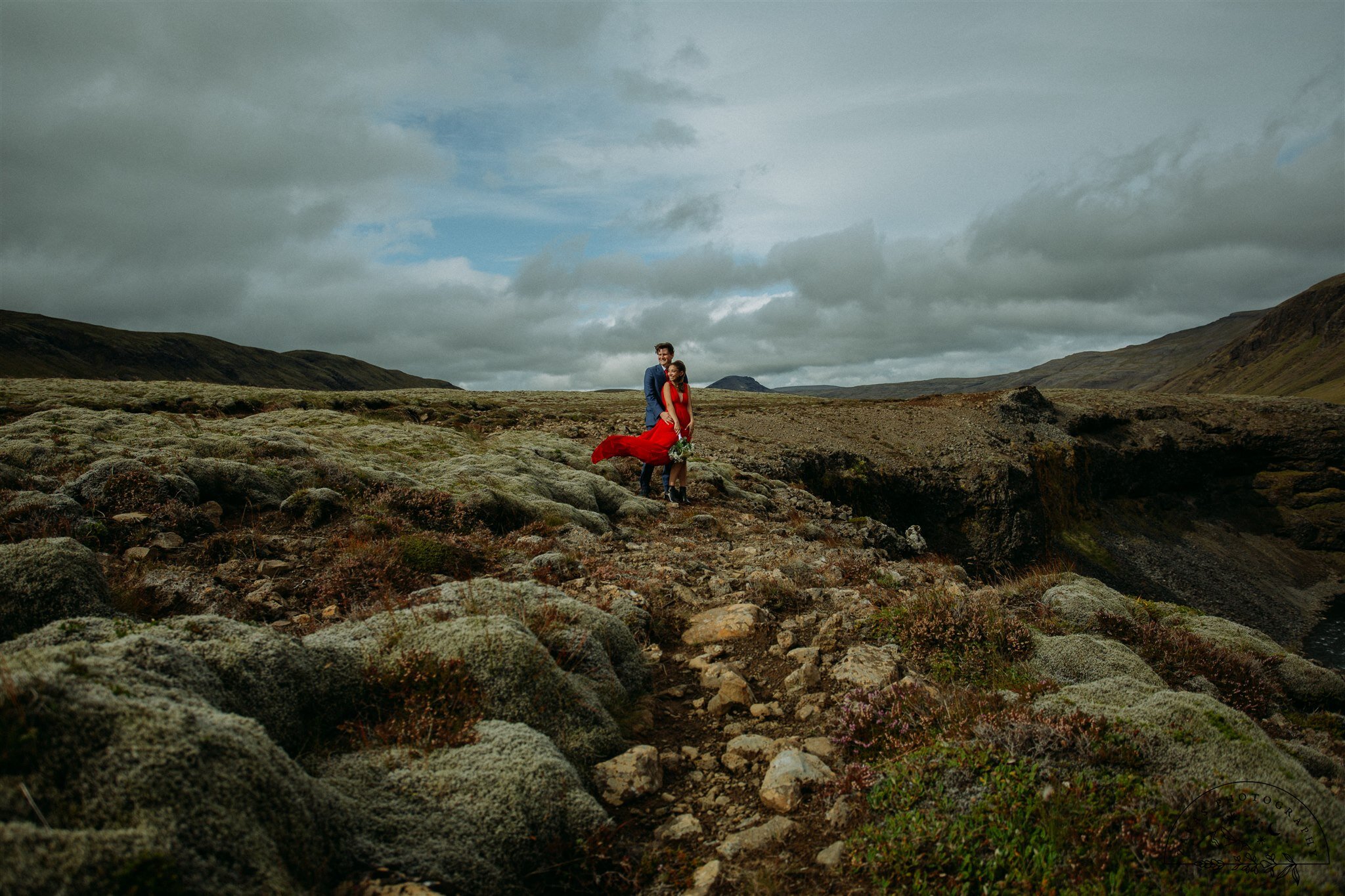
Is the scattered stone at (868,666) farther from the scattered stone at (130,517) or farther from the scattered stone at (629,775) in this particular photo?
the scattered stone at (130,517)

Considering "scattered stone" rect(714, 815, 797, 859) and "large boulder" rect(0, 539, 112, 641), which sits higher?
"large boulder" rect(0, 539, 112, 641)

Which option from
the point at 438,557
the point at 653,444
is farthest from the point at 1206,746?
the point at 653,444

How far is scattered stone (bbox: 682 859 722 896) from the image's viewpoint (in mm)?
4191

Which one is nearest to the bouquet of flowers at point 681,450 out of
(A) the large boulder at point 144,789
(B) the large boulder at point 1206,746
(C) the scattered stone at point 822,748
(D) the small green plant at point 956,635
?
(D) the small green plant at point 956,635

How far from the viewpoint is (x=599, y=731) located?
5555 mm

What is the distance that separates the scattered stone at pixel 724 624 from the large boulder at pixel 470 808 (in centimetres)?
385

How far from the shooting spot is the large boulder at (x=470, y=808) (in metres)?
3.74

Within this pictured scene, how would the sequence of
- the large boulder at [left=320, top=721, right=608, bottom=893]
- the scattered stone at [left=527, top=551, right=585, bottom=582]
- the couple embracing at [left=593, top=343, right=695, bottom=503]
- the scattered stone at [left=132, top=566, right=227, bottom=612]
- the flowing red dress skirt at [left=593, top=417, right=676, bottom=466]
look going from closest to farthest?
the large boulder at [left=320, top=721, right=608, bottom=893], the scattered stone at [left=132, top=566, right=227, bottom=612], the scattered stone at [left=527, top=551, right=585, bottom=582], the couple embracing at [left=593, top=343, right=695, bottom=503], the flowing red dress skirt at [left=593, top=417, right=676, bottom=466]

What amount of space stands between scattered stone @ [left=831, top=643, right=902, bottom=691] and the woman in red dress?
396 inches

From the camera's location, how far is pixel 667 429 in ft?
57.9

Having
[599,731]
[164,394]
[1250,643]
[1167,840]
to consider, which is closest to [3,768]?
[599,731]

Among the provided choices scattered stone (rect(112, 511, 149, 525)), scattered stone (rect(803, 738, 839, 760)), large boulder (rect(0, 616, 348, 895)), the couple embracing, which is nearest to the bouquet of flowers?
the couple embracing

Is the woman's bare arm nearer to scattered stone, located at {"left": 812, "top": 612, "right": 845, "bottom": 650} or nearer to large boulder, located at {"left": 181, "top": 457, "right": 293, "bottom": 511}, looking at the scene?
large boulder, located at {"left": 181, "top": 457, "right": 293, "bottom": 511}

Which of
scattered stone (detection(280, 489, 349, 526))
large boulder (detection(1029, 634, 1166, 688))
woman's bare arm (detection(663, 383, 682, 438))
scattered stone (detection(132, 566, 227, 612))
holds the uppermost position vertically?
woman's bare arm (detection(663, 383, 682, 438))
